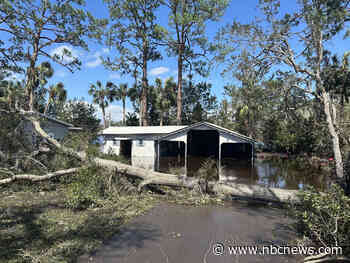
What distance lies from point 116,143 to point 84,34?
39.6ft

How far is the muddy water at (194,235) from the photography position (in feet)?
10.9

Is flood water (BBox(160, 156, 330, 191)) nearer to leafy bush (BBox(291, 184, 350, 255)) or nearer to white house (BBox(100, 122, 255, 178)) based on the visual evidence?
leafy bush (BBox(291, 184, 350, 255))

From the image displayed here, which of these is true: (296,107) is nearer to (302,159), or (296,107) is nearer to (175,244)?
(175,244)

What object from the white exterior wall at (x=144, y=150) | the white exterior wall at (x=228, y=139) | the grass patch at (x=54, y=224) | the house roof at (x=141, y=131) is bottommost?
the grass patch at (x=54, y=224)

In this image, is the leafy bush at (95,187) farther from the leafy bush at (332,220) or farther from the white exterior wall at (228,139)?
the white exterior wall at (228,139)

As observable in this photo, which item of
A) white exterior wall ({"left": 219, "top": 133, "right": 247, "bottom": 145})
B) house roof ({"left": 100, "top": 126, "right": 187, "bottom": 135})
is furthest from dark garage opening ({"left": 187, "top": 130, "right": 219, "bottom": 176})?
white exterior wall ({"left": 219, "top": 133, "right": 247, "bottom": 145})

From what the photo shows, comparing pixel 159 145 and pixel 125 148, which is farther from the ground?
pixel 159 145

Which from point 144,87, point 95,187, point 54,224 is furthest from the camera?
point 144,87

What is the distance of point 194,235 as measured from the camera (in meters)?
4.11

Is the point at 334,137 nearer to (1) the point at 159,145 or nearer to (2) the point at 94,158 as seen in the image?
(2) the point at 94,158

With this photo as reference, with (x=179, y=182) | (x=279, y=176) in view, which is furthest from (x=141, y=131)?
(x=179, y=182)

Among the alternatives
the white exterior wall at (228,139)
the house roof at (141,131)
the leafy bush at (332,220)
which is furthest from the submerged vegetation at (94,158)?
the house roof at (141,131)

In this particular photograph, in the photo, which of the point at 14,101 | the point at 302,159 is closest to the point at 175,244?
→ the point at 14,101

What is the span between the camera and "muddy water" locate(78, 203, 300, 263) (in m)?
3.32
